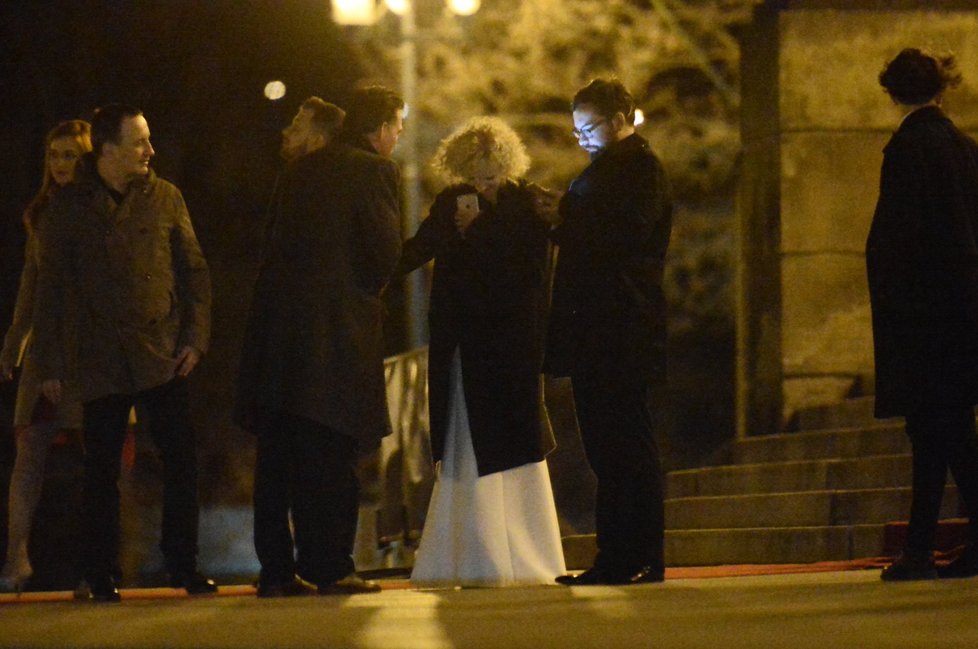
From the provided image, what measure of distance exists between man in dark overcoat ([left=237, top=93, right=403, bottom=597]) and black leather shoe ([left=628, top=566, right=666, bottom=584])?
0.94 metres

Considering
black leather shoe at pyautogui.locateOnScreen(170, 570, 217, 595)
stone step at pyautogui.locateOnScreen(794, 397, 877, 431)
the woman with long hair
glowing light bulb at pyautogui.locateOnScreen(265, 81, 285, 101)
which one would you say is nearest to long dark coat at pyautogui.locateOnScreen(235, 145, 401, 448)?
black leather shoe at pyautogui.locateOnScreen(170, 570, 217, 595)

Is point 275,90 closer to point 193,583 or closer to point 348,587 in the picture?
point 193,583

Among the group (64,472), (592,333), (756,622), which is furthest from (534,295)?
(64,472)

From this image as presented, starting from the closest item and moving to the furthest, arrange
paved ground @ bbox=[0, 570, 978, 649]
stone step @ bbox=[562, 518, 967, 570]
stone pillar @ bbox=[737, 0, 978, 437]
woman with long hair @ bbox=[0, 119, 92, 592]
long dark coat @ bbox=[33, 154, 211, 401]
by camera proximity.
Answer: paved ground @ bbox=[0, 570, 978, 649], long dark coat @ bbox=[33, 154, 211, 401], woman with long hair @ bbox=[0, 119, 92, 592], stone step @ bbox=[562, 518, 967, 570], stone pillar @ bbox=[737, 0, 978, 437]

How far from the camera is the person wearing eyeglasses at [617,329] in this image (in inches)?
300

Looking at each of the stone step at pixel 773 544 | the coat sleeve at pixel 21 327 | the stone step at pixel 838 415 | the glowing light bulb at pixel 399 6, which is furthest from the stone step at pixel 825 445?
the glowing light bulb at pixel 399 6

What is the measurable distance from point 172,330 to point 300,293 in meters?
0.60

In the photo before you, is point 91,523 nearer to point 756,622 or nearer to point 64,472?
point 756,622

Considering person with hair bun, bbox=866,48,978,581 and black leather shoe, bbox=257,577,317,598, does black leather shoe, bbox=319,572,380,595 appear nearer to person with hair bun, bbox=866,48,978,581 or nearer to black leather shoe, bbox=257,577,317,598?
black leather shoe, bbox=257,577,317,598

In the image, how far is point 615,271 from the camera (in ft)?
25.1

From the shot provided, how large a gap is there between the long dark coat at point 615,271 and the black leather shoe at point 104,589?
1735mm

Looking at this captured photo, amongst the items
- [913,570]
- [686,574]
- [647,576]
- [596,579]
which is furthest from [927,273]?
[686,574]

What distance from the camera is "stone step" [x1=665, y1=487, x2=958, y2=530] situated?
9.99m

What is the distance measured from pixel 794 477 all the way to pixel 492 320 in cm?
349
